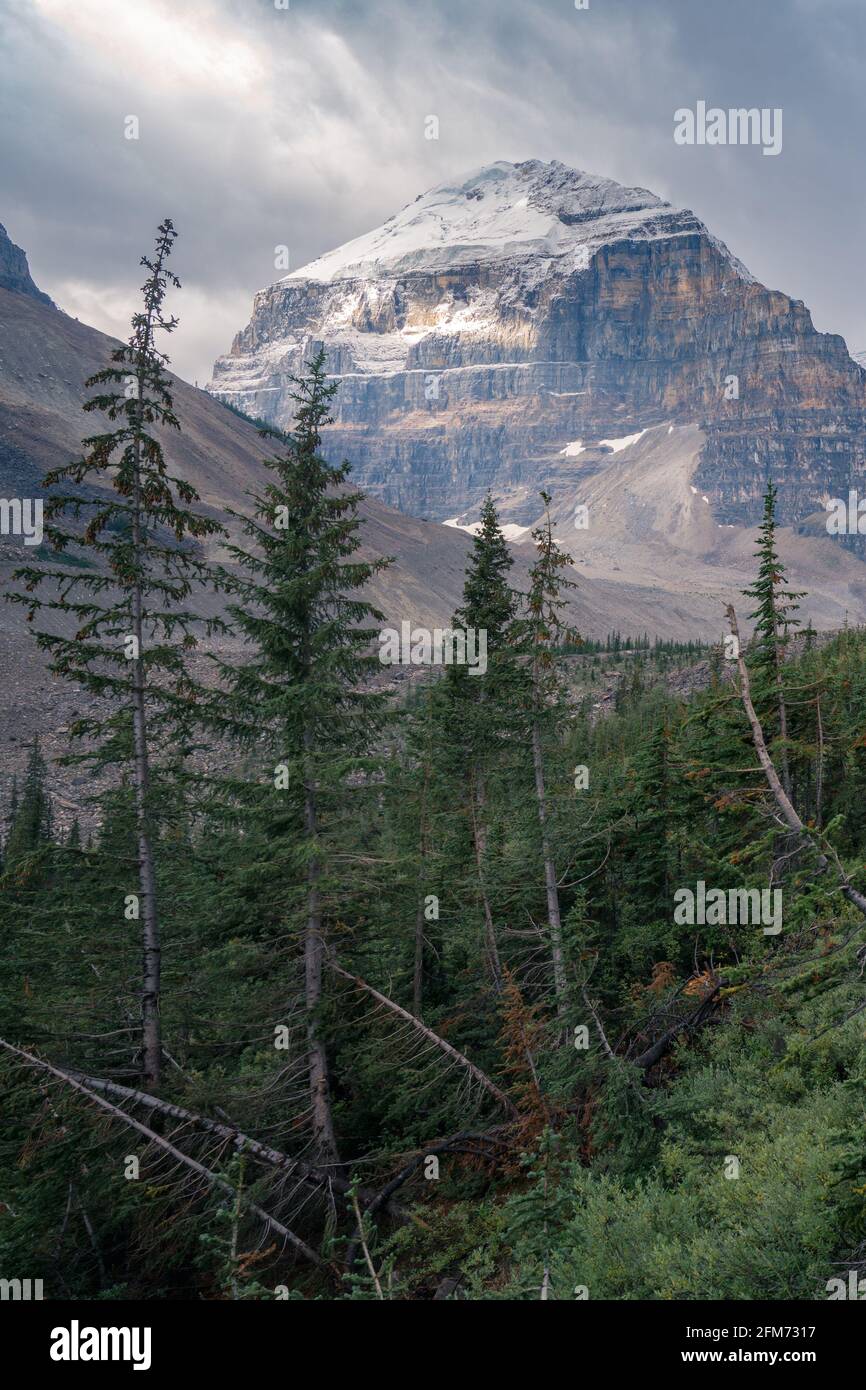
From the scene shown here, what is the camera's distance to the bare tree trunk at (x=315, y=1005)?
38.0 ft

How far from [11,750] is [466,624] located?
6759cm

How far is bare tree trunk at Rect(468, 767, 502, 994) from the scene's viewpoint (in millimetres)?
14570

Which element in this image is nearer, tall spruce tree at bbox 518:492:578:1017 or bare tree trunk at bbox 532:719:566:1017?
bare tree trunk at bbox 532:719:566:1017

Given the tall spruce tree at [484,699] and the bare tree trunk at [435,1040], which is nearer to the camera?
the bare tree trunk at [435,1040]

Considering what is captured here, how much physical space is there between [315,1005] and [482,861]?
505cm

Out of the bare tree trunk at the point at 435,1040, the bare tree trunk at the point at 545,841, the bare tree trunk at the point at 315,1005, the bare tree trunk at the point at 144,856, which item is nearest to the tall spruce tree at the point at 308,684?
the bare tree trunk at the point at 315,1005

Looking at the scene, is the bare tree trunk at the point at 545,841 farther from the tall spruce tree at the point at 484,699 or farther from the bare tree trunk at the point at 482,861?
the bare tree trunk at the point at 482,861

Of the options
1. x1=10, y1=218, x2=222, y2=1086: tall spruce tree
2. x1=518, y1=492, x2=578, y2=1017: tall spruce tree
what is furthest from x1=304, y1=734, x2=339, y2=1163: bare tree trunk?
x1=518, y1=492, x2=578, y2=1017: tall spruce tree

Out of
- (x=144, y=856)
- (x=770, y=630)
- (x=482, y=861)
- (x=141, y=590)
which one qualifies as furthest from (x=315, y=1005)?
(x=770, y=630)

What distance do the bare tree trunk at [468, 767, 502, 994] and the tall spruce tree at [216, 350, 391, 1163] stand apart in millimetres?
3679

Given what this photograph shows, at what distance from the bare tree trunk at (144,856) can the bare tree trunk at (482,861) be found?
5.82 metres

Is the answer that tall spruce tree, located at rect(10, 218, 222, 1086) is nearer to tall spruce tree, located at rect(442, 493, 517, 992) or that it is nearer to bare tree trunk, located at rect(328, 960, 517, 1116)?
bare tree trunk, located at rect(328, 960, 517, 1116)

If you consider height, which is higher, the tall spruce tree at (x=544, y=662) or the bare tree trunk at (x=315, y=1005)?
the tall spruce tree at (x=544, y=662)

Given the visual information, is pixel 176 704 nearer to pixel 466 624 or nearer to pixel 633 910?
pixel 466 624
